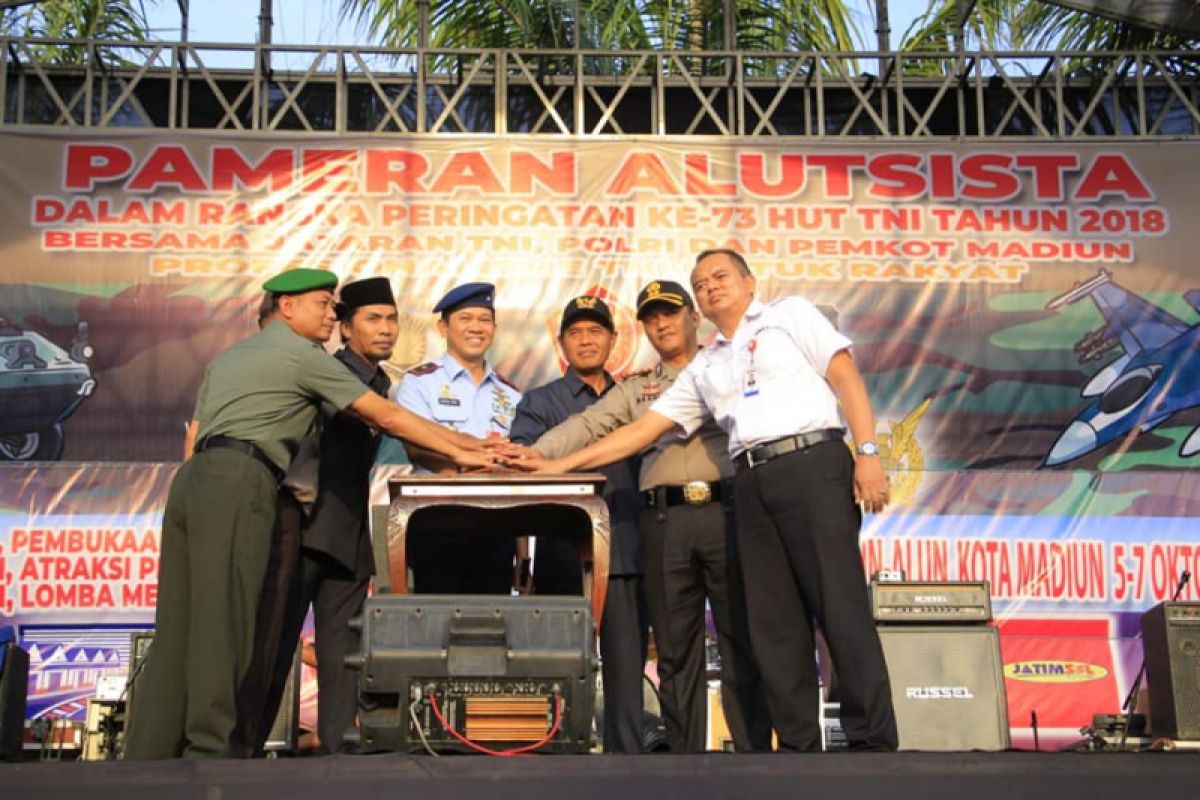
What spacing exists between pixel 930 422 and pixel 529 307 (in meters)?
2.13

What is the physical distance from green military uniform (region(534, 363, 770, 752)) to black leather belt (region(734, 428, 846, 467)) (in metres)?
0.46

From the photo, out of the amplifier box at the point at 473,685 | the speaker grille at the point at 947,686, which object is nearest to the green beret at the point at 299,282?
the amplifier box at the point at 473,685

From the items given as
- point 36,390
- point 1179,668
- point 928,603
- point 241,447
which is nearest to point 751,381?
point 241,447

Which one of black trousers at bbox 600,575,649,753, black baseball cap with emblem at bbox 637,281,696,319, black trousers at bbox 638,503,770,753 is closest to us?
black trousers at bbox 638,503,770,753

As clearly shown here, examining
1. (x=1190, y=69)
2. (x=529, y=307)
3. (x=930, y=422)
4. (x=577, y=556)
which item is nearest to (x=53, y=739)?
(x=529, y=307)

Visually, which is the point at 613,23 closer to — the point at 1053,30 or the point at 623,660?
the point at 1053,30

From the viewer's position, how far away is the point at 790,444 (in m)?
4.06

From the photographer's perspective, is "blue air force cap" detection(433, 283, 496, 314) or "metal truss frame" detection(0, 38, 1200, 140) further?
"metal truss frame" detection(0, 38, 1200, 140)

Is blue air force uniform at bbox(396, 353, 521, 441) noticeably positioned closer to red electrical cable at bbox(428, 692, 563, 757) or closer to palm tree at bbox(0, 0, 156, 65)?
red electrical cable at bbox(428, 692, 563, 757)

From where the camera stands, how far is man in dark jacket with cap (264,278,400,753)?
4289 mm

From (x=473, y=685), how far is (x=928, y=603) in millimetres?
2967

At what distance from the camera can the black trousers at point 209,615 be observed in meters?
3.69

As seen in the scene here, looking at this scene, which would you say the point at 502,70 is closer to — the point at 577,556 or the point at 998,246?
the point at 998,246

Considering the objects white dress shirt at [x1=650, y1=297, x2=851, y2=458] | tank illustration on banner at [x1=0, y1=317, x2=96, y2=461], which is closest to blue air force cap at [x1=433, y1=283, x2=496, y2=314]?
white dress shirt at [x1=650, y1=297, x2=851, y2=458]
